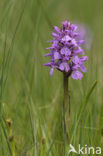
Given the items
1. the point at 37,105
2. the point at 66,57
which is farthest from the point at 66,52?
the point at 37,105

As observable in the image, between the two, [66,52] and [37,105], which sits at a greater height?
[66,52]

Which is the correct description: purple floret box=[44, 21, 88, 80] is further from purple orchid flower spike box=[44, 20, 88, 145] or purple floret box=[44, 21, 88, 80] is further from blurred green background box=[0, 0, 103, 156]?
blurred green background box=[0, 0, 103, 156]

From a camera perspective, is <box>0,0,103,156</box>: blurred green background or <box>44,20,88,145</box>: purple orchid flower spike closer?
<box>44,20,88,145</box>: purple orchid flower spike

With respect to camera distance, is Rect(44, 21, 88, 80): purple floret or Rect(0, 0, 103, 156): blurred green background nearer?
Rect(44, 21, 88, 80): purple floret

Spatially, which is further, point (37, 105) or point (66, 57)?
point (37, 105)

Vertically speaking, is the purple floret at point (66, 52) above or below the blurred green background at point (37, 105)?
above

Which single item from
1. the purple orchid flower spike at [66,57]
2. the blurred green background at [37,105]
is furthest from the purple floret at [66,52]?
the blurred green background at [37,105]

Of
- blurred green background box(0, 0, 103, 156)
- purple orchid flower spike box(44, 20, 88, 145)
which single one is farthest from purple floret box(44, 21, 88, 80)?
blurred green background box(0, 0, 103, 156)

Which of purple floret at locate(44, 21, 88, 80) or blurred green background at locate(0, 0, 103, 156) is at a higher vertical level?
purple floret at locate(44, 21, 88, 80)

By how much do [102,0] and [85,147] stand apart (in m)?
7.29

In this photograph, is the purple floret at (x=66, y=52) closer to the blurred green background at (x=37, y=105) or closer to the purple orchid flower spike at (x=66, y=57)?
the purple orchid flower spike at (x=66, y=57)

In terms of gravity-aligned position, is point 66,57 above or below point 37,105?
above

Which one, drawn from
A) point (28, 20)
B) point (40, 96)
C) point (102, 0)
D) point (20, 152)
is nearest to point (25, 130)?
point (20, 152)

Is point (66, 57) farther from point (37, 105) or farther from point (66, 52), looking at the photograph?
point (37, 105)
